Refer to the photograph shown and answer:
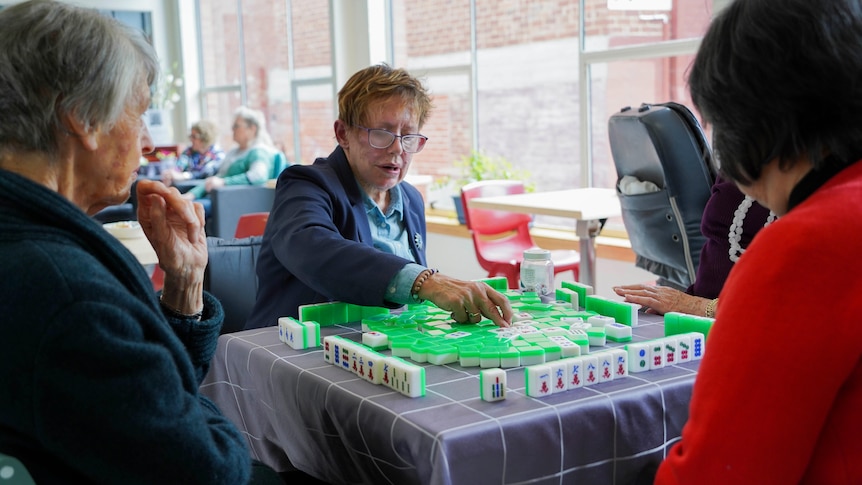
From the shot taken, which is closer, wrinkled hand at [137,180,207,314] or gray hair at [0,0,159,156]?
gray hair at [0,0,159,156]

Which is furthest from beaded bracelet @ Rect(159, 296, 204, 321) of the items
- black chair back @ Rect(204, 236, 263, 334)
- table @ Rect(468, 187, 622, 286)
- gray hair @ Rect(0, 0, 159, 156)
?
table @ Rect(468, 187, 622, 286)

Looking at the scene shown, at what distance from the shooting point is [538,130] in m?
6.10

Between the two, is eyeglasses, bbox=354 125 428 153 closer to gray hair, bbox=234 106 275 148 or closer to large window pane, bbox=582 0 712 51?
large window pane, bbox=582 0 712 51

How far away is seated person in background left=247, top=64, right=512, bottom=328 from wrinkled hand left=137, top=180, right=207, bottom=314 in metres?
0.47

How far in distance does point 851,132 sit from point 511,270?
361 cm

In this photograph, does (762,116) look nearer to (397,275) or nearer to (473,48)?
(397,275)

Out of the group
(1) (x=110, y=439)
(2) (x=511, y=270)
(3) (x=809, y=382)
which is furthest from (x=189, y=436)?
(2) (x=511, y=270)

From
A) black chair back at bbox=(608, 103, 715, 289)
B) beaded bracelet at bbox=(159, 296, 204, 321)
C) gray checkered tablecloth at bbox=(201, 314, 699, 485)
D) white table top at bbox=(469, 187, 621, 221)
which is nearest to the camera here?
gray checkered tablecloth at bbox=(201, 314, 699, 485)

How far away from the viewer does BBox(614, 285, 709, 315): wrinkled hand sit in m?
1.96

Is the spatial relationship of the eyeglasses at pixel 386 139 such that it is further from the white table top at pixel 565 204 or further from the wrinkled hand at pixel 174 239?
the white table top at pixel 565 204

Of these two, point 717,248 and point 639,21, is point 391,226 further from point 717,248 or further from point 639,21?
point 639,21

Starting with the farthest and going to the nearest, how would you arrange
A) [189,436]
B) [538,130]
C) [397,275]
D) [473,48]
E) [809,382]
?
[473,48] < [538,130] < [397,275] < [189,436] < [809,382]

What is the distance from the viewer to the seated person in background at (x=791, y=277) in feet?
3.17

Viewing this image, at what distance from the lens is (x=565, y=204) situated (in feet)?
14.1
